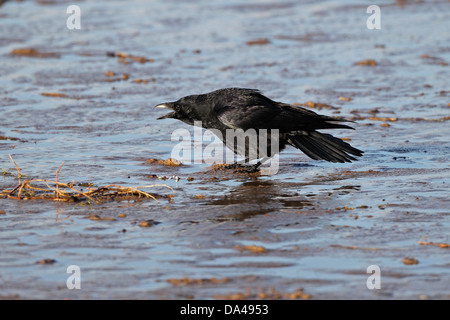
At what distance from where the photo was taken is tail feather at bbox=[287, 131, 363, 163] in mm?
7484

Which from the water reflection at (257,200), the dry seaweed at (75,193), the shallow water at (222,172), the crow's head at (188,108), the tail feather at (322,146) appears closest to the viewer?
the shallow water at (222,172)

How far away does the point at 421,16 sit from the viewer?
57.0ft

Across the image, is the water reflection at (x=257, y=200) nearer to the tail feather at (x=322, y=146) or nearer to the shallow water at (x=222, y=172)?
the shallow water at (x=222, y=172)

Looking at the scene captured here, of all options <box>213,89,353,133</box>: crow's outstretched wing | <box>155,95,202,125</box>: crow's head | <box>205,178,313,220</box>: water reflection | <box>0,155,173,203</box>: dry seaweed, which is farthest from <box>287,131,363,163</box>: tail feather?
<box>0,155,173,203</box>: dry seaweed

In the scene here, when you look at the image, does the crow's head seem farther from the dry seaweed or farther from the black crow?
the dry seaweed

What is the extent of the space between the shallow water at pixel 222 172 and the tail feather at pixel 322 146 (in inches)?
8.1

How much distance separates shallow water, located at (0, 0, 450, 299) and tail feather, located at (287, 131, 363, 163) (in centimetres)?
21

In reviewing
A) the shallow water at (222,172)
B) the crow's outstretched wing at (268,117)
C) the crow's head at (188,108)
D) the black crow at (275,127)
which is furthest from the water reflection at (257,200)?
the crow's head at (188,108)

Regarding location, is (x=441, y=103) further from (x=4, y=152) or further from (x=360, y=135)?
(x=4, y=152)

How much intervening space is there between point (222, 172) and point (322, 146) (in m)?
1.03

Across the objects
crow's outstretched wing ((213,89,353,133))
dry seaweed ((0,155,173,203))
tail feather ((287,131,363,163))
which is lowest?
dry seaweed ((0,155,173,203))

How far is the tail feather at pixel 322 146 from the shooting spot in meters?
7.48

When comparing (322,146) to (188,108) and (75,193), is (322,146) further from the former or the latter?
(75,193)
